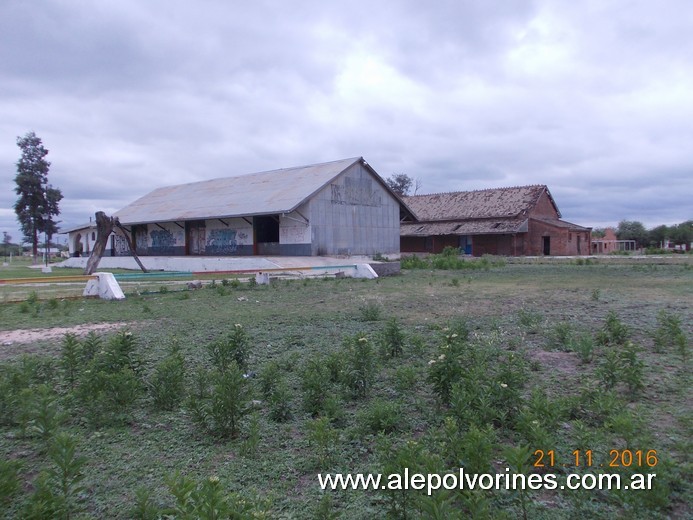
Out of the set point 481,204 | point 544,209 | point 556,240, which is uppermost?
point 481,204

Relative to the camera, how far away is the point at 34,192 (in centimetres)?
4525

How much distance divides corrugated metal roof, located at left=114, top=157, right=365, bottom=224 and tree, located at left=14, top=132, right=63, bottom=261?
998cm

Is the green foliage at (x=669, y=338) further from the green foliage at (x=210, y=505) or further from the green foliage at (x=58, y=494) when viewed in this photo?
the green foliage at (x=58, y=494)

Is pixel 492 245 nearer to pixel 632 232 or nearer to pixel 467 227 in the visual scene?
pixel 467 227

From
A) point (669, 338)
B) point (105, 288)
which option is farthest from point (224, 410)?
point (105, 288)

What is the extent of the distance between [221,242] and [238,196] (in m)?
3.35

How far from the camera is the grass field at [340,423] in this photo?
2.89 m

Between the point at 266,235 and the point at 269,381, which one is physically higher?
the point at 266,235

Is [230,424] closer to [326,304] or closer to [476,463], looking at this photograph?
[476,463]

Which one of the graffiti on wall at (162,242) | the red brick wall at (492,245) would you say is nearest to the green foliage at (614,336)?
the graffiti on wall at (162,242)

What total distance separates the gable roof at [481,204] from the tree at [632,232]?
98.6ft

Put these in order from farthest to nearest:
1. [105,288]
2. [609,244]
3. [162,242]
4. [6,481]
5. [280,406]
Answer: [609,244] → [162,242] → [105,288] → [280,406] → [6,481]

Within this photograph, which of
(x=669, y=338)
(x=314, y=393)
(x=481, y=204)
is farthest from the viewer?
(x=481, y=204)

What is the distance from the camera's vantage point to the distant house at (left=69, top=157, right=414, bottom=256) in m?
28.9
